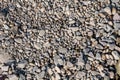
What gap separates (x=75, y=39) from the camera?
512 cm

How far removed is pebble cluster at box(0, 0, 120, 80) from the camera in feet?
15.8

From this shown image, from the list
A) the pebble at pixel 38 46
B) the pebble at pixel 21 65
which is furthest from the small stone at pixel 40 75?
the pebble at pixel 38 46

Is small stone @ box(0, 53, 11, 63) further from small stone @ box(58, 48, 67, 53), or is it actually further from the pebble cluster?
small stone @ box(58, 48, 67, 53)

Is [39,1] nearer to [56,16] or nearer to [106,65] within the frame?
[56,16]

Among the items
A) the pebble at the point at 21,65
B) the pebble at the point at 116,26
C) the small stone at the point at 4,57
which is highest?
the pebble at the point at 116,26

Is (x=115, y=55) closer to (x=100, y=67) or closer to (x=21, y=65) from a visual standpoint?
(x=100, y=67)

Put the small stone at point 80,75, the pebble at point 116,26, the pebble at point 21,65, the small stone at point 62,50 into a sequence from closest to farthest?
the small stone at point 80,75
the pebble at point 21,65
the small stone at point 62,50
the pebble at point 116,26

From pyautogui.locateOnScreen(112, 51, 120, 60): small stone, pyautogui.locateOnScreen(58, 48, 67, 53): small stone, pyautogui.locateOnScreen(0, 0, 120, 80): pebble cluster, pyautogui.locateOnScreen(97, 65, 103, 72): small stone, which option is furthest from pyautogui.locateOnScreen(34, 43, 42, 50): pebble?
pyautogui.locateOnScreen(112, 51, 120, 60): small stone

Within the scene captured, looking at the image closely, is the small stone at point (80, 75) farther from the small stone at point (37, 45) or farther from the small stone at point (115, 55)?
the small stone at point (37, 45)

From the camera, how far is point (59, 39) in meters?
5.13

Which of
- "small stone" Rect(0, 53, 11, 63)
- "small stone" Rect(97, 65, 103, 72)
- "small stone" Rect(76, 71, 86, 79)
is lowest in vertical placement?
"small stone" Rect(76, 71, 86, 79)

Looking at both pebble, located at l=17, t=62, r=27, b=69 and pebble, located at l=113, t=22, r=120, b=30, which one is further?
pebble, located at l=113, t=22, r=120, b=30

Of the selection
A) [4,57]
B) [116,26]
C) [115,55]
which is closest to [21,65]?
[4,57]

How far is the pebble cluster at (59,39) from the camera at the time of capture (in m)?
4.82
